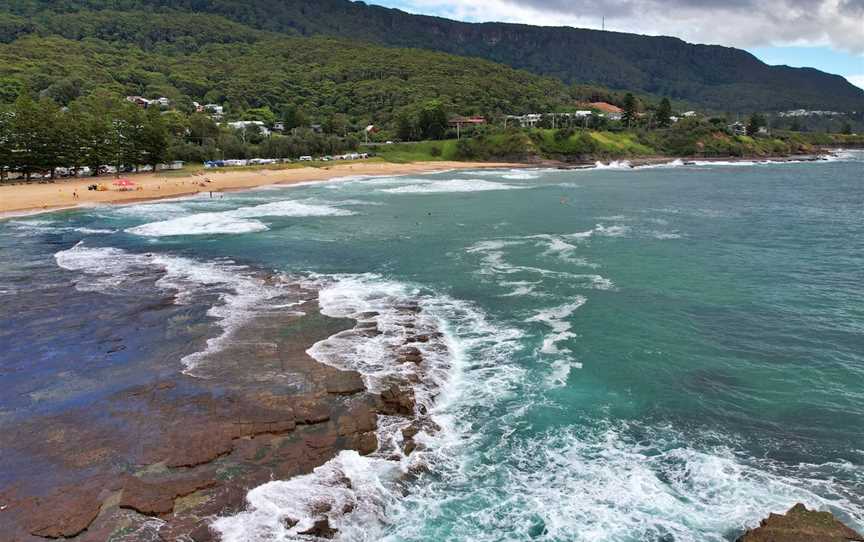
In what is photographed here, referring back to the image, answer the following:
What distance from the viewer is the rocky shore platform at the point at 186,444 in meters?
13.1

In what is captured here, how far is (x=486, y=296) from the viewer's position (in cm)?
3186

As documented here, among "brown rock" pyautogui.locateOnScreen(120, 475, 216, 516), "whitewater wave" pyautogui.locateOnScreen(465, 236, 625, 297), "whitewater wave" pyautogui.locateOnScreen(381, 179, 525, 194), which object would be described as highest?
"whitewater wave" pyautogui.locateOnScreen(381, 179, 525, 194)

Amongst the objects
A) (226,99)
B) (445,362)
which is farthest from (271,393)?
(226,99)

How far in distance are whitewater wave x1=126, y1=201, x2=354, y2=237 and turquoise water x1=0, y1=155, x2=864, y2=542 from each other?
56 centimetres

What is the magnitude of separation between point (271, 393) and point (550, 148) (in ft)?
474

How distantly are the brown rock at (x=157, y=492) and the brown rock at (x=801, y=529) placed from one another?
13.1 m

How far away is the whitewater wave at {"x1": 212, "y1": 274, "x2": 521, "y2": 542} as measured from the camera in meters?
13.5

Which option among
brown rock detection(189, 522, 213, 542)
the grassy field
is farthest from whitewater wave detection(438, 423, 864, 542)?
the grassy field

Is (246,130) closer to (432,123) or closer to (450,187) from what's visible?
(432,123)

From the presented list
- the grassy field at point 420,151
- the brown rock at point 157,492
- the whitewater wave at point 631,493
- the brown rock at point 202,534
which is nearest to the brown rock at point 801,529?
the whitewater wave at point 631,493

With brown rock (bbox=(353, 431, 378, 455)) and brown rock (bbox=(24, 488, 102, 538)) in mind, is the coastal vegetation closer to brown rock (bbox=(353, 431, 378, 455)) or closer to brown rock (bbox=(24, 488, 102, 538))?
brown rock (bbox=(24, 488, 102, 538))

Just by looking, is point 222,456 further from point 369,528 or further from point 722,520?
point 722,520

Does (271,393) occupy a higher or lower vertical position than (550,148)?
lower

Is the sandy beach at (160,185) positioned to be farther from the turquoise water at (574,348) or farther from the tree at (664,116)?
the tree at (664,116)
